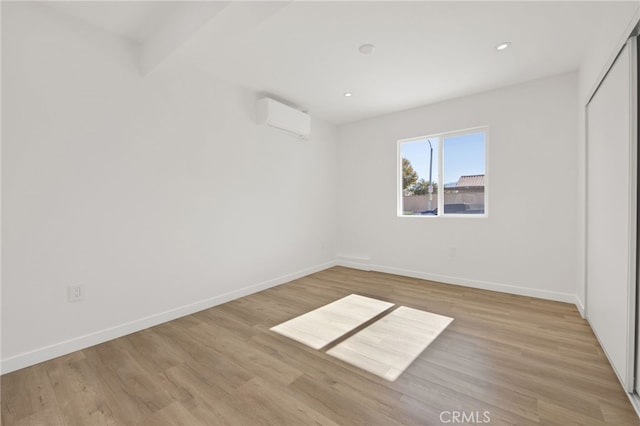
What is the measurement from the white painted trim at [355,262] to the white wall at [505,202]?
15 centimetres

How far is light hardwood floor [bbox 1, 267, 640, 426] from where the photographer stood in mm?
1488

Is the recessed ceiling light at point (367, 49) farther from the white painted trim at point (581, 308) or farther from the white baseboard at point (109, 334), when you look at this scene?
the white painted trim at point (581, 308)

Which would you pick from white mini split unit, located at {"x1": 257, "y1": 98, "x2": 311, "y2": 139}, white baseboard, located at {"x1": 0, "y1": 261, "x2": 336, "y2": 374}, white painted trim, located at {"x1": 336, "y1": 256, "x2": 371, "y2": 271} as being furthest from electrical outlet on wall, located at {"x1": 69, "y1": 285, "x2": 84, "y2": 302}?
white painted trim, located at {"x1": 336, "y1": 256, "x2": 371, "y2": 271}

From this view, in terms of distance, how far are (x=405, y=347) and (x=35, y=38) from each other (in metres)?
3.59

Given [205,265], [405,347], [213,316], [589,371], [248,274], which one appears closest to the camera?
[589,371]

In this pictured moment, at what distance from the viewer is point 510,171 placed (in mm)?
3408

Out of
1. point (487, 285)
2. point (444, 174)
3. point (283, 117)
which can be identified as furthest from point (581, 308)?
point (283, 117)

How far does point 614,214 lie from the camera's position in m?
1.85

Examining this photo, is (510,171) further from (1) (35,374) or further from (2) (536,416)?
(1) (35,374)

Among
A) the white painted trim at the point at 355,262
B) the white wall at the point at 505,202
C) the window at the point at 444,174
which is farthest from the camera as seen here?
the white painted trim at the point at 355,262

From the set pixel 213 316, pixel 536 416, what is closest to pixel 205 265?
pixel 213 316

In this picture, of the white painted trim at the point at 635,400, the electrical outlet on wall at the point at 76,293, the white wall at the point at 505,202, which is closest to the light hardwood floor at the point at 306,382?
the white painted trim at the point at 635,400

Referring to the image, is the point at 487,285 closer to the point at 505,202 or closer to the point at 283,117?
the point at 505,202

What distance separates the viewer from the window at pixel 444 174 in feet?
12.2
